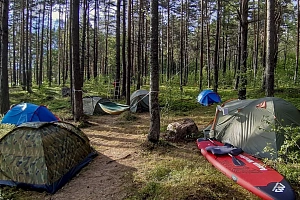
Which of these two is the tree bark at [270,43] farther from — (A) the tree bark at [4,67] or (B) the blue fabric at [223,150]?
(A) the tree bark at [4,67]

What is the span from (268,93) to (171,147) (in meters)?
3.33

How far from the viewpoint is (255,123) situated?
6.07 meters

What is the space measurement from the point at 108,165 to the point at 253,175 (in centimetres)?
332

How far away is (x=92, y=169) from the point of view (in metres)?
Answer: 5.98

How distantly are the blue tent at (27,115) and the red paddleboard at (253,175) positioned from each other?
20.2ft

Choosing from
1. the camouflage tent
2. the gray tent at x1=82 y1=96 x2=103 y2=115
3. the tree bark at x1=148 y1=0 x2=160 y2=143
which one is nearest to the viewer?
the camouflage tent

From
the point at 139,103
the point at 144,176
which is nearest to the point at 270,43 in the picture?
the point at 144,176

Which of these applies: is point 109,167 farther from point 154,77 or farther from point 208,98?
point 208,98

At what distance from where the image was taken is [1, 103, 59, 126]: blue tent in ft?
30.0

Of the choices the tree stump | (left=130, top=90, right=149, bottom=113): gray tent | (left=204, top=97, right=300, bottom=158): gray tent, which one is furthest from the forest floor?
(left=130, top=90, right=149, bottom=113): gray tent

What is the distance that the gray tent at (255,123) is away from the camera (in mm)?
5641

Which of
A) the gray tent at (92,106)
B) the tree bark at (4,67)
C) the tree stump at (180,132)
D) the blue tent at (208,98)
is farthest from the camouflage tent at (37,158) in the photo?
the blue tent at (208,98)

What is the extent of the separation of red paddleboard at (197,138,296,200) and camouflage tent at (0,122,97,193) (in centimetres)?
322

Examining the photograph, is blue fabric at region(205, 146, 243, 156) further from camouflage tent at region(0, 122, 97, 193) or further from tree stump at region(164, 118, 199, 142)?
camouflage tent at region(0, 122, 97, 193)
